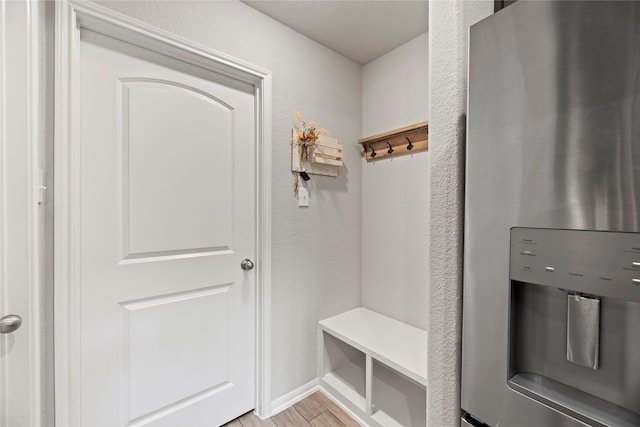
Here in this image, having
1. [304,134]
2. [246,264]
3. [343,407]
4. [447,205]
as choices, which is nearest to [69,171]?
[246,264]

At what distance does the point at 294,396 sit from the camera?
1719mm

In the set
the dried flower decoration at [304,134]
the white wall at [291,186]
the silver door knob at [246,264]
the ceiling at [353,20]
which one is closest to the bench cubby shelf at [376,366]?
the white wall at [291,186]

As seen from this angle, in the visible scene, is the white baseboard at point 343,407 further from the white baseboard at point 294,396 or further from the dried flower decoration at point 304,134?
the dried flower decoration at point 304,134

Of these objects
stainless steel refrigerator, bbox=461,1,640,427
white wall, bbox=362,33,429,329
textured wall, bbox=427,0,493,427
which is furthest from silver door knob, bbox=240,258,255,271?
stainless steel refrigerator, bbox=461,1,640,427

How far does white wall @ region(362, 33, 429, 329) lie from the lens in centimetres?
177

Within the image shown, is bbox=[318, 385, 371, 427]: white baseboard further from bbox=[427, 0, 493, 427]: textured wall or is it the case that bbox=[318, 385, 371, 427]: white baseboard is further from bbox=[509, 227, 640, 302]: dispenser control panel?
bbox=[509, 227, 640, 302]: dispenser control panel

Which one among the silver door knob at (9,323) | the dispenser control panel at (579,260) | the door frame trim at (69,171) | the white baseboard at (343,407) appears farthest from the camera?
the white baseboard at (343,407)

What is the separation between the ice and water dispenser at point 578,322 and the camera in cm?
45

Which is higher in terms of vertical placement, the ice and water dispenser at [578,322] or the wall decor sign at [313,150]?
the wall decor sign at [313,150]

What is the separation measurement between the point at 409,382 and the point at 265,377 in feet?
3.09

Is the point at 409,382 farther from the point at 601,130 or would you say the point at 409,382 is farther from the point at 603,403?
the point at 601,130

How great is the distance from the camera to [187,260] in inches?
54.2

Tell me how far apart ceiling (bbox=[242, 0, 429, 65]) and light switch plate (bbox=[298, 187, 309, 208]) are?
1009mm

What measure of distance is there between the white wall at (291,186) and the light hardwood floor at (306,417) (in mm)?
116
